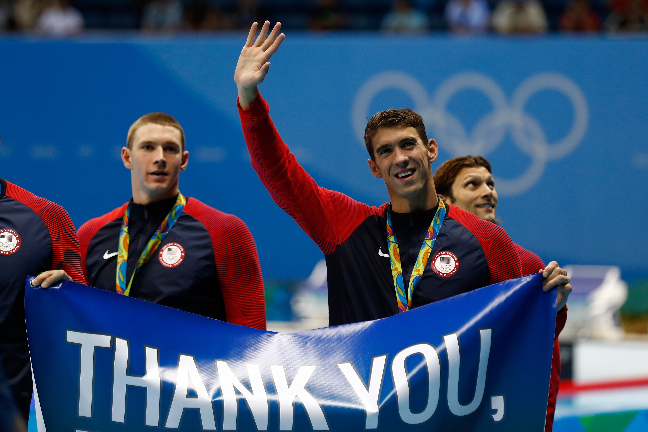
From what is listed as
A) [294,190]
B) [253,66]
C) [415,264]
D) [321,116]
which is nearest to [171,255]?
[294,190]

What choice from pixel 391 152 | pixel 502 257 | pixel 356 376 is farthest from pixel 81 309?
pixel 502 257

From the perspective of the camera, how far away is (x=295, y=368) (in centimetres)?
284

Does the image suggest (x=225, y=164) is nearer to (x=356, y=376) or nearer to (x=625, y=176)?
(x=625, y=176)

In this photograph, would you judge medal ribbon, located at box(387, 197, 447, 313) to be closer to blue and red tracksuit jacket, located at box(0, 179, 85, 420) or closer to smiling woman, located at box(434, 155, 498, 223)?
smiling woman, located at box(434, 155, 498, 223)

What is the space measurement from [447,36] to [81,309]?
712cm

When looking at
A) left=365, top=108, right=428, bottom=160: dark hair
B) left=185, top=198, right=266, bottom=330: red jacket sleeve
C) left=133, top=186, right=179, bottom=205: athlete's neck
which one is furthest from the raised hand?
left=133, top=186, right=179, bottom=205: athlete's neck

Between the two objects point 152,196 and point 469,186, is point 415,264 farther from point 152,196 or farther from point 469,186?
point 152,196

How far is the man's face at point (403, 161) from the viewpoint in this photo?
295 centimetres

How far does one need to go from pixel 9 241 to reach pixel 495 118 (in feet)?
23.0

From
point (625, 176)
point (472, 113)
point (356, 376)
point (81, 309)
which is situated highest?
point (472, 113)

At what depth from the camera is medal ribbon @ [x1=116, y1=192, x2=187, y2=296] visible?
3385 millimetres

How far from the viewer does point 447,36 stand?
9141mm

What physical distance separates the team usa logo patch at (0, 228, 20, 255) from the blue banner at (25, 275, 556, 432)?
191 mm

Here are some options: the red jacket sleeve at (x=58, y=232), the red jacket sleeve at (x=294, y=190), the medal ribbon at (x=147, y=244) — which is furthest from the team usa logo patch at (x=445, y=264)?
the red jacket sleeve at (x=58, y=232)
